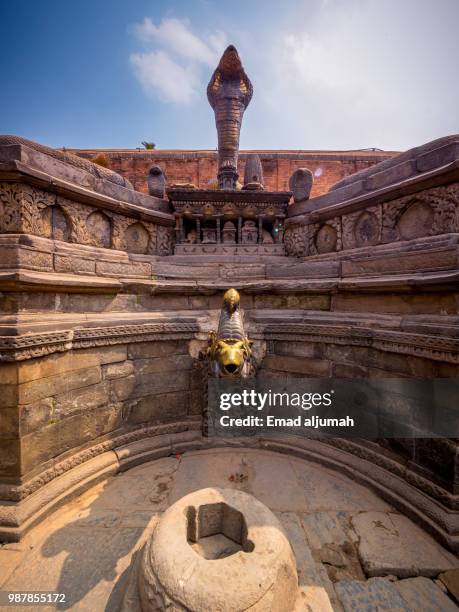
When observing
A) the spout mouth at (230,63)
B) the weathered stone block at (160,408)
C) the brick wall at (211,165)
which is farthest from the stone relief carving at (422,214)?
the brick wall at (211,165)

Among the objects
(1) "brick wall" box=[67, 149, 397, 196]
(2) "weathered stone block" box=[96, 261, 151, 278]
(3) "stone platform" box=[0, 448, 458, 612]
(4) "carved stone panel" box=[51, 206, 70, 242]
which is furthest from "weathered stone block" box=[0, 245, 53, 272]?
(1) "brick wall" box=[67, 149, 397, 196]

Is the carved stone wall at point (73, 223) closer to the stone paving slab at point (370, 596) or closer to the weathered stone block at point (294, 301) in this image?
the weathered stone block at point (294, 301)

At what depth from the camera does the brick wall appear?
14078 mm

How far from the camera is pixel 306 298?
4730mm

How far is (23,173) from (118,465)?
4.46 m

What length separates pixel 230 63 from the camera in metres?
7.01

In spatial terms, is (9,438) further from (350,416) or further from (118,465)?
(350,416)

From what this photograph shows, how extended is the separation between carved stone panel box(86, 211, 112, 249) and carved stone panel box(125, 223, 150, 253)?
1.25 feet

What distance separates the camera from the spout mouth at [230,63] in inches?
274

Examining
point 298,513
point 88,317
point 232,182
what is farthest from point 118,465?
point 232,182

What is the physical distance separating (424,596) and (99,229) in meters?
6.37

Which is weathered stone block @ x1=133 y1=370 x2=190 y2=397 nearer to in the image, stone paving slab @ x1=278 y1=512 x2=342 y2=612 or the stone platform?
the stone platform
